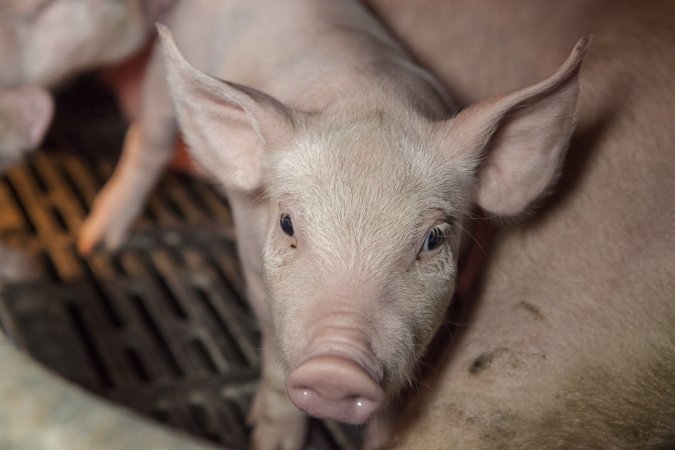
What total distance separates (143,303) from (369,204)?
Answer: 1.05 meters

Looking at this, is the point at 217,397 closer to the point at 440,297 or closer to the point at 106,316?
the point at 106,316

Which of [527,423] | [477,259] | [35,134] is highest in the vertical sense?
[527,423]

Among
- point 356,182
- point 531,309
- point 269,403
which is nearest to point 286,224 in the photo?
point 356,182

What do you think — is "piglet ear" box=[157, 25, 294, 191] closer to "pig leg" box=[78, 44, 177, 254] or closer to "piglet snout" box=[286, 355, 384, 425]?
"piglet snout" box=[286, 355, 384, 425]

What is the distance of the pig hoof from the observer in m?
1.73

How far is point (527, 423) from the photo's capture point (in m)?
1.18

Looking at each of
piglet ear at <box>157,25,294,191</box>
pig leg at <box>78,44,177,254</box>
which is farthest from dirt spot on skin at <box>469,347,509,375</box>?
pig leg at <box>78,44,177,254</box>

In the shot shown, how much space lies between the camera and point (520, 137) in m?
1.41

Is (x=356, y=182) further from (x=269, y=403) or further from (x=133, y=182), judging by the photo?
(x=133, y=182)

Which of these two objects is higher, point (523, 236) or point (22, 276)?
point (523, 236)

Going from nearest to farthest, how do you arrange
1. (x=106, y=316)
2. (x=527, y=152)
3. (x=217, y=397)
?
(x=527, y=152) → (x=217, y=397) → (x=106, y=316)

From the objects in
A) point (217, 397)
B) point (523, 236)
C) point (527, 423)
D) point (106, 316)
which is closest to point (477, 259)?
point (523, 236)

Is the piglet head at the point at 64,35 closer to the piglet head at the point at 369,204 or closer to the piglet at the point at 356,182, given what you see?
the piglet at the point at 356,182

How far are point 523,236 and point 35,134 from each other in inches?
52.5
